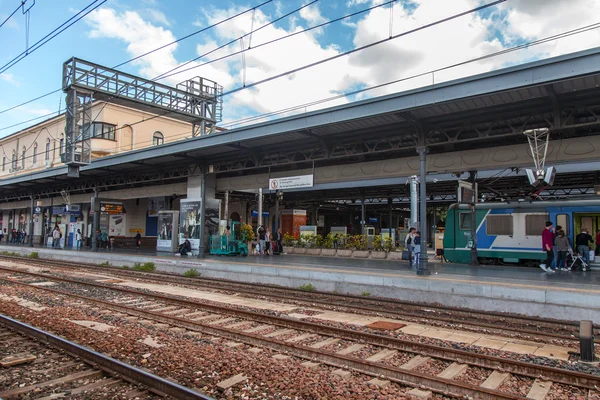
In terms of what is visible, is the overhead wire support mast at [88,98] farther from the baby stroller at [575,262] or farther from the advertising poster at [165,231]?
the baby stroller at [575,262]

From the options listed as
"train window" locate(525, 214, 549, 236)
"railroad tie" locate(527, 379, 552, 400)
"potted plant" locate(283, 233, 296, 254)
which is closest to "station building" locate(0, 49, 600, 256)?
"train window" locate(525, 214, 549, 236)

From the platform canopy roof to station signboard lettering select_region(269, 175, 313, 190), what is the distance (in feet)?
2.46

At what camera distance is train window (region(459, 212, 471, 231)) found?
61.4ft

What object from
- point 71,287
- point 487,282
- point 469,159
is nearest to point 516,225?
point 469,159

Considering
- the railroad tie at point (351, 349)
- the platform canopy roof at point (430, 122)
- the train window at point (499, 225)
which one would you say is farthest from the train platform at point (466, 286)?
the railroad tie at point (351, 349)

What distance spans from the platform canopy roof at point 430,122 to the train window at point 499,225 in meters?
4.49

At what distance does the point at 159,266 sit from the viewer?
20.5 meters

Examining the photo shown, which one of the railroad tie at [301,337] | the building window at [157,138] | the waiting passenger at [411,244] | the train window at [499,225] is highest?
the building window at [157,138]

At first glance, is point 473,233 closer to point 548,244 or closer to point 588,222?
point 548,244

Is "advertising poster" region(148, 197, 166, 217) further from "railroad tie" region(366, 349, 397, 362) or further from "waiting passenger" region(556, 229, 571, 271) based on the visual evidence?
"railroad tie" region(366, 349, 397, 362)

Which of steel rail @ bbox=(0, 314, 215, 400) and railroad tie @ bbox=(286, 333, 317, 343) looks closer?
steel rail @ bbox=(0, 314, 215, 400)

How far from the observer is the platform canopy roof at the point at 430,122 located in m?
10.2

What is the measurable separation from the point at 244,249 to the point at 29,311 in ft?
46.2

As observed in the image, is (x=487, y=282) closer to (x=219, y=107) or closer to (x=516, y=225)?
(x=516, y=225)
